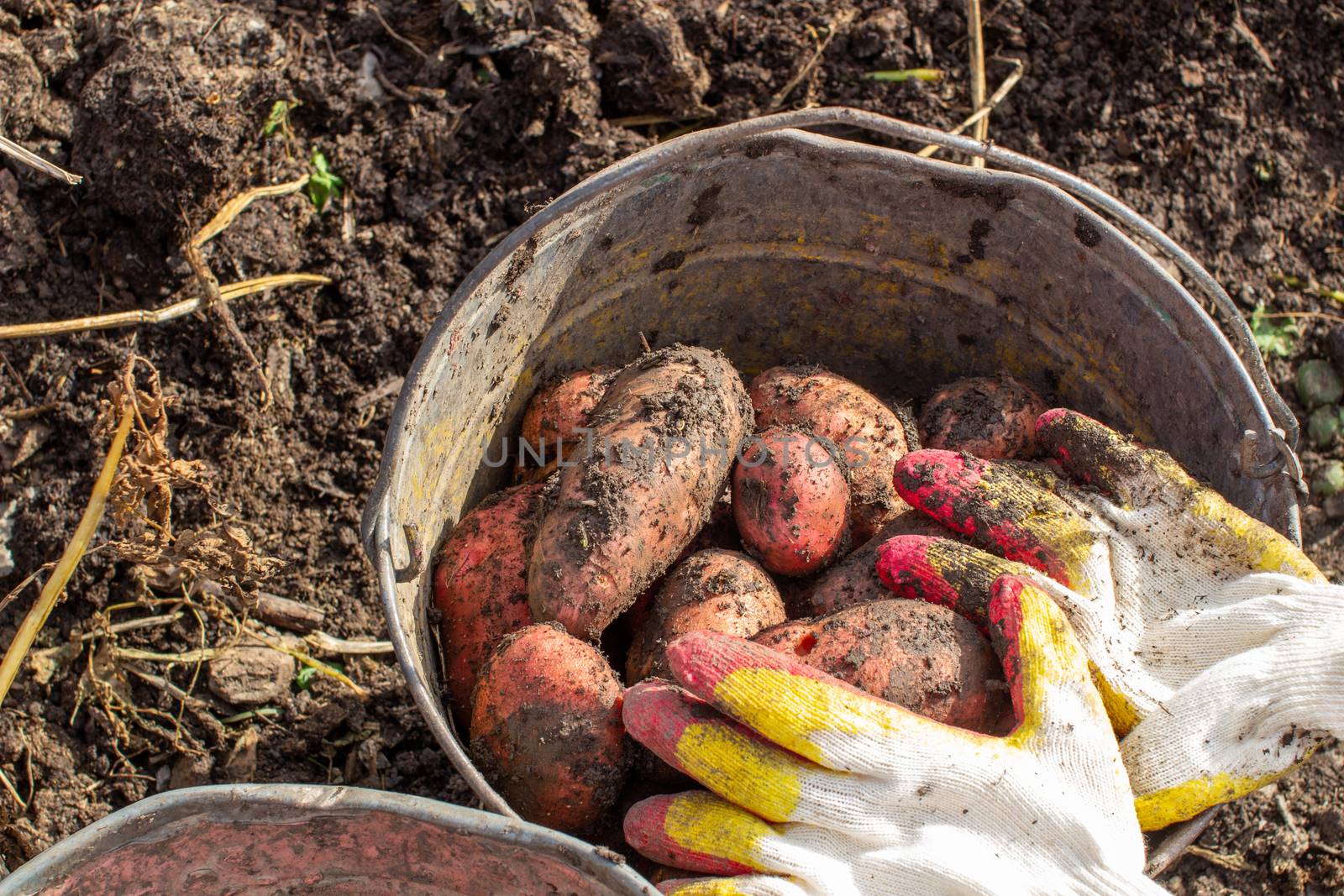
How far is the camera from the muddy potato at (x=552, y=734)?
75.5 inches

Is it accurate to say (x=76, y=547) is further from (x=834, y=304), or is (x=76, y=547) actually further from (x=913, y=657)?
(x=834, y=304)

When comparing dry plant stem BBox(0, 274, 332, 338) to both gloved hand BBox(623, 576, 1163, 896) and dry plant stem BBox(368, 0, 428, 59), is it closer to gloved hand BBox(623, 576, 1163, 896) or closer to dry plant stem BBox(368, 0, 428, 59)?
dry plant stem BBox(368, 0, 428, 59)

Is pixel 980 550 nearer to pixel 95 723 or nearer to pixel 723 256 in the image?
pixel 723 256

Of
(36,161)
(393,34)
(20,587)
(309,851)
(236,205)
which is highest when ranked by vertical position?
(393,34)

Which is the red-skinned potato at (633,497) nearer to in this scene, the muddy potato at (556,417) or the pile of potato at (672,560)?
the pile of potato at (672,560)

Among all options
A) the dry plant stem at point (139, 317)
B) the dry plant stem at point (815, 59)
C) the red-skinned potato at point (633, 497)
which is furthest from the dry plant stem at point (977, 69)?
the dry plant stem at point (139, 317)

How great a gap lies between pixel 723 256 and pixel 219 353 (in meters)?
1.30

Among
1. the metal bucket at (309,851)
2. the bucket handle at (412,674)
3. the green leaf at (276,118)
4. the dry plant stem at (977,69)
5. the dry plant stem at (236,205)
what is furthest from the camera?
the dry plant stem at (977,69)

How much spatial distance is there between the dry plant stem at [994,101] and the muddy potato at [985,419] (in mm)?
851

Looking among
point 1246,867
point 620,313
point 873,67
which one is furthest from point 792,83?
point 1246,867

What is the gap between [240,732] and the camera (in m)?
2.51

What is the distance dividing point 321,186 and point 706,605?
170 centimetres

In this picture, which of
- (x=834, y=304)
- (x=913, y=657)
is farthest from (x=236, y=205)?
(x=913, y=657)

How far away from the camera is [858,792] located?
182cm
